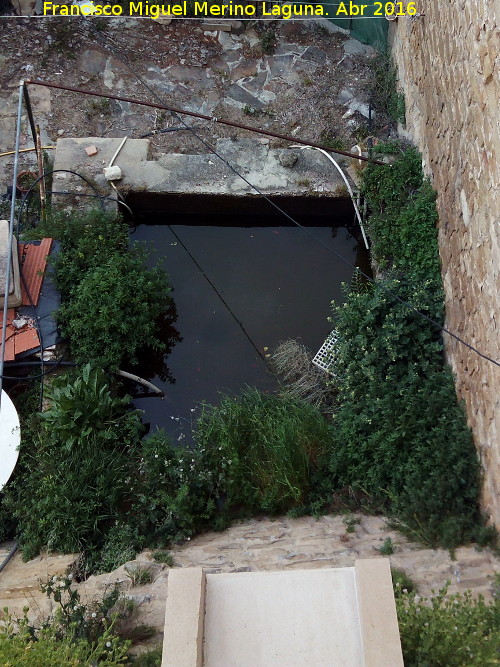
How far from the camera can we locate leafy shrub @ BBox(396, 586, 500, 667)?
3137mm

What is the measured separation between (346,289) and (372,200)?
1096 mm

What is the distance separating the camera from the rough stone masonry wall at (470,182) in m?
4.17

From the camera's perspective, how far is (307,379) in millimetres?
5887

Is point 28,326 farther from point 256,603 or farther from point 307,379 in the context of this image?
point 256,603

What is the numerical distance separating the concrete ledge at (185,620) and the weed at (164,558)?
4.30 feet

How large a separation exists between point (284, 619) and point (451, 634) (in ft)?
2.96

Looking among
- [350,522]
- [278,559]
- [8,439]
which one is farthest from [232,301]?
[278,559]

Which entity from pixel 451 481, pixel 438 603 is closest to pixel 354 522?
pixel 451 481

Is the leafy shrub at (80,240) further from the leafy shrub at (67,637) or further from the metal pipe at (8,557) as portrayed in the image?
the leafy shrub at (67,637)

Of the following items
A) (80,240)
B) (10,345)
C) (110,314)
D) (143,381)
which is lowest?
(143,381)

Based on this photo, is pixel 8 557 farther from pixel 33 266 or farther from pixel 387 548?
pixel 387 548

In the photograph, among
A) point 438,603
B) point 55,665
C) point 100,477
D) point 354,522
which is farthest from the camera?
point 100,477

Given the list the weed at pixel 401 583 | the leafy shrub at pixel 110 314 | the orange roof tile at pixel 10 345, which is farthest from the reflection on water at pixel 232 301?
the weed at pixel 401 583

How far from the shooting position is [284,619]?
315cm
